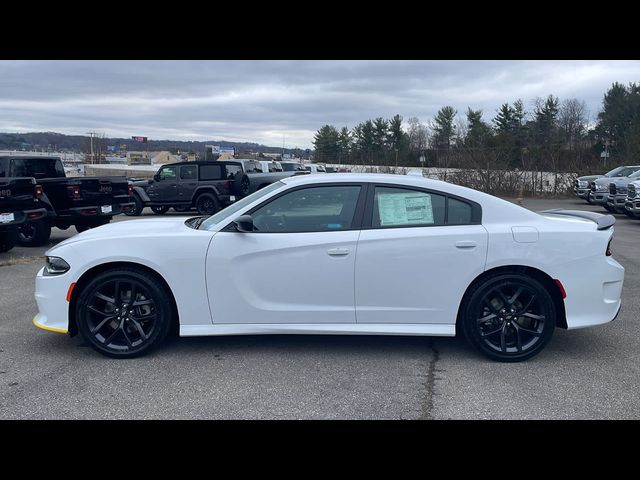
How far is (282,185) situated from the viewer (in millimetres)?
4996

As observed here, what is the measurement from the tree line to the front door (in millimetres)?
27602

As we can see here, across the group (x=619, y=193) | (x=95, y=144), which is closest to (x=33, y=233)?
(x=619, y=193)

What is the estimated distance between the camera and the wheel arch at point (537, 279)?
4.64m

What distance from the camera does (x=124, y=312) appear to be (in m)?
4.66

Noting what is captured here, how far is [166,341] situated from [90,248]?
3.66 ft

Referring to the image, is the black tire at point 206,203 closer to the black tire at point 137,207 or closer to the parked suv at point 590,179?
the black tire at point 137,207

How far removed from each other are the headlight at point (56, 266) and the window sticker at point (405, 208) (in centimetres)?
271

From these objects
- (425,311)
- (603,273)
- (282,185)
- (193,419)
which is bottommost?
(193,419)

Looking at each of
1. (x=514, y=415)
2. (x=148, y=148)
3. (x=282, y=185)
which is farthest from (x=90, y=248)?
(x=148, y=148)

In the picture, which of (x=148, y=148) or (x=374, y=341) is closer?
(x=374, y=341)

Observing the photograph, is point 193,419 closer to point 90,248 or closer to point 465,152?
point 90,248

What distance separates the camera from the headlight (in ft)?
15.2

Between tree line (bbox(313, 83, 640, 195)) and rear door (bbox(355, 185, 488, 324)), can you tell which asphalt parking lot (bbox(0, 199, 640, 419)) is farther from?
tree line (bbox(313, 83, 640, 195))

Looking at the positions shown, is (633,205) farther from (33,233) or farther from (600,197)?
(33,233)
